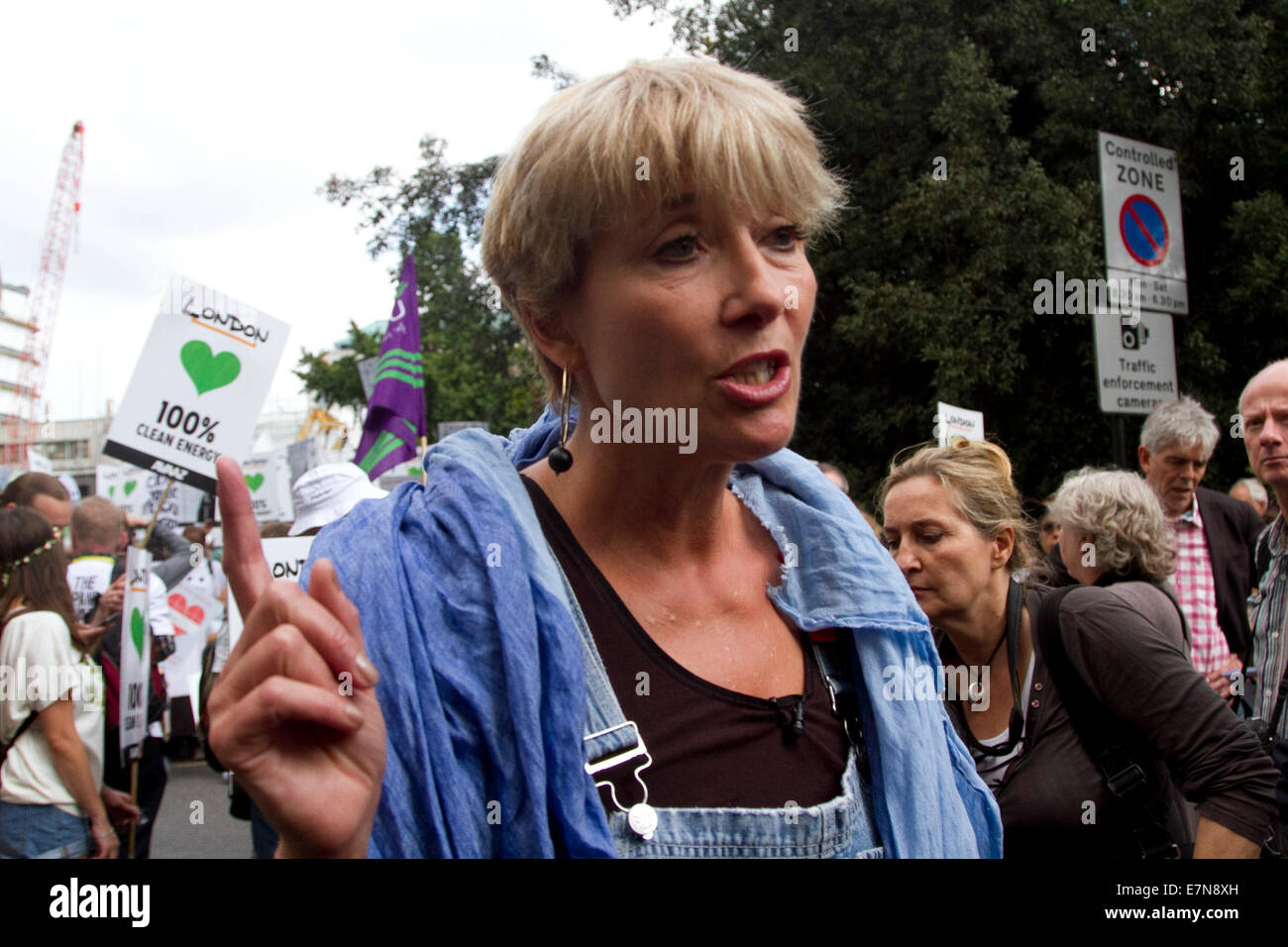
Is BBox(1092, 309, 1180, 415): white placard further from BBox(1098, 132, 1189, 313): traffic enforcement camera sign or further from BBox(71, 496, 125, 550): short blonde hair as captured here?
BBox(71, 496, 125, 550): short blonde hair

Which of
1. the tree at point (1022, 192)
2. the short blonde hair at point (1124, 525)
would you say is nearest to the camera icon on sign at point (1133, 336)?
the short blonde hair at point (1124, 525)

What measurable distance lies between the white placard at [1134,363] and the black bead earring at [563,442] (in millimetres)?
5685

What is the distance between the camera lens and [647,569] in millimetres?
1604

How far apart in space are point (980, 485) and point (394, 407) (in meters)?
4.99

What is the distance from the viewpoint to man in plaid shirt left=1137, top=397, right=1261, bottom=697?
5402 mm

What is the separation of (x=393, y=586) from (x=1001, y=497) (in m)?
2.35

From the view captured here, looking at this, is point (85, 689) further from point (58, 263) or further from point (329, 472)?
point (58, 263)

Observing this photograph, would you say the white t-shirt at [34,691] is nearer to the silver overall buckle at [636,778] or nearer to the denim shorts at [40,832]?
the denim shorts at [40,832]

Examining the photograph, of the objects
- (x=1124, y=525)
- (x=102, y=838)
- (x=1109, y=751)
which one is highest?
(x=1124, y=525)

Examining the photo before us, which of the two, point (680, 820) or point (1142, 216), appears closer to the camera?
point (680, 820)

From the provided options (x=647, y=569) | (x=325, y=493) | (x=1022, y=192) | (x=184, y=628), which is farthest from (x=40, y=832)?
(x=1022, y=192)

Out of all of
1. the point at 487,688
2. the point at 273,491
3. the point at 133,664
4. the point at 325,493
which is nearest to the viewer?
the point at 487,688

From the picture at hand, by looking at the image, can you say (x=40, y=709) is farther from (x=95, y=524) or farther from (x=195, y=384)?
(x=95, y=524)

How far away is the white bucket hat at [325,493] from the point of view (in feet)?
15.8
